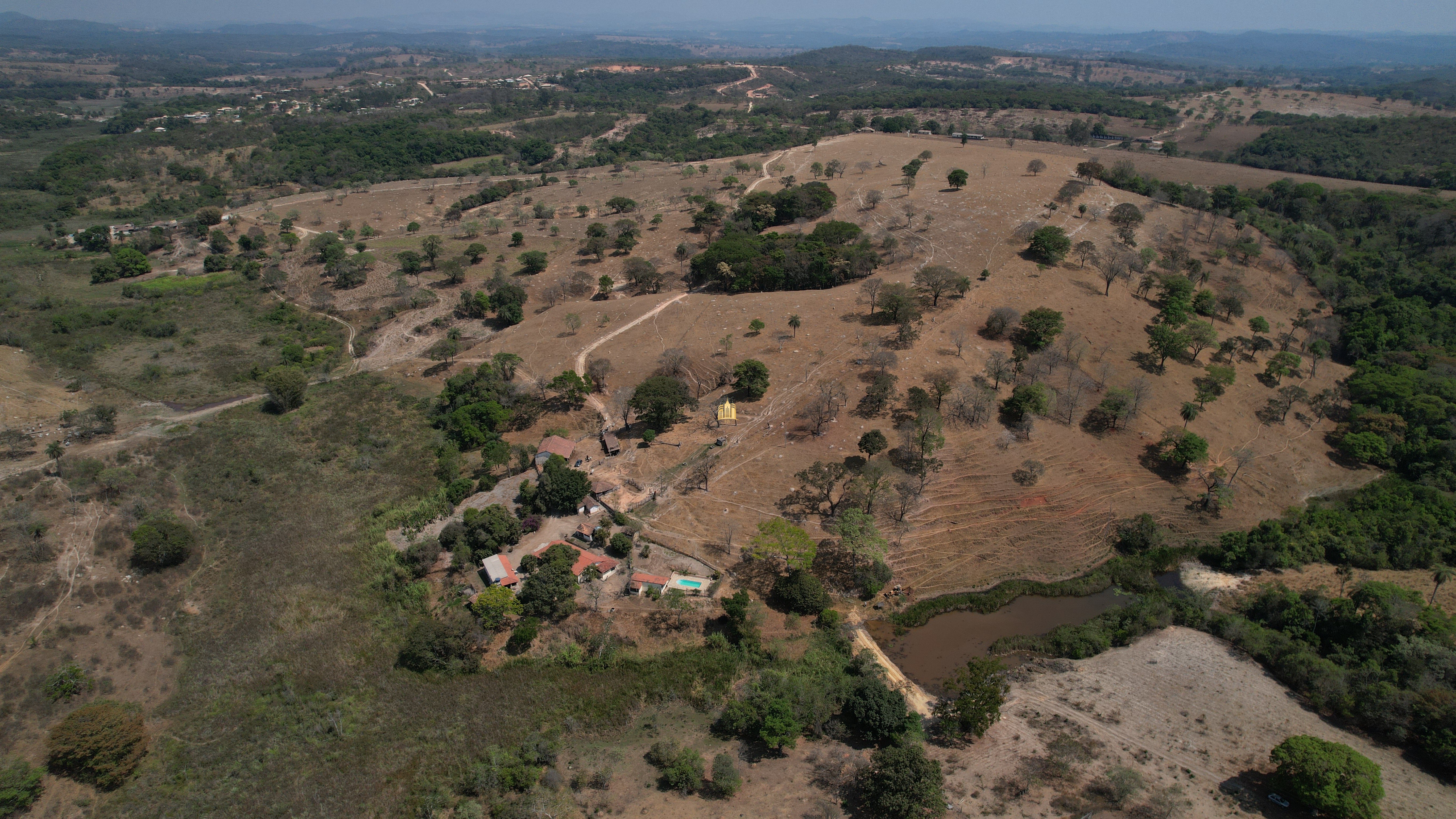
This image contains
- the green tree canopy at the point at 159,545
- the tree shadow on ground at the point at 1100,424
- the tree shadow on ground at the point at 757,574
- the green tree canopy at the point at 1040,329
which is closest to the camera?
the green tree canopy at the point at 159,545

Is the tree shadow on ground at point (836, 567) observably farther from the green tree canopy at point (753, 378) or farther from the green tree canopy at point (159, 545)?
the green tree canopy at point (159, 545)

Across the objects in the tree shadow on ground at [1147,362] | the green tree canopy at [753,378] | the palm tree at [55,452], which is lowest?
the palm tree at [55,452]

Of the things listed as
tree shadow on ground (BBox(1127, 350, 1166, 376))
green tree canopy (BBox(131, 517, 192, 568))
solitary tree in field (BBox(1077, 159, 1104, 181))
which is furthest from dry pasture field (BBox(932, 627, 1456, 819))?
solitary tree in field (BBox(1077, 159, 1104, 181))

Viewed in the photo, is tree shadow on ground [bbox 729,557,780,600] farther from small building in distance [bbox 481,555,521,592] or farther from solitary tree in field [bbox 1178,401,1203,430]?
solitary tree in field [bbox 1178,401,1203,430]

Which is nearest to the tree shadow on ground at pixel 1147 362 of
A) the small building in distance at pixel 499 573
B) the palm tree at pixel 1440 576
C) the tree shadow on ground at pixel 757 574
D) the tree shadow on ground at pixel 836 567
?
the palm tree at pixel 1440 576

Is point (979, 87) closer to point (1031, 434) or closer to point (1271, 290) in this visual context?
point (1271, 290)

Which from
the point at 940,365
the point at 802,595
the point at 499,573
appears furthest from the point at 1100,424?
the point at 499,573

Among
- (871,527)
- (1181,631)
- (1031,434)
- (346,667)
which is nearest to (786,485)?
(871,527)

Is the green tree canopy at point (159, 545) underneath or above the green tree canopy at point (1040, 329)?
underneath
